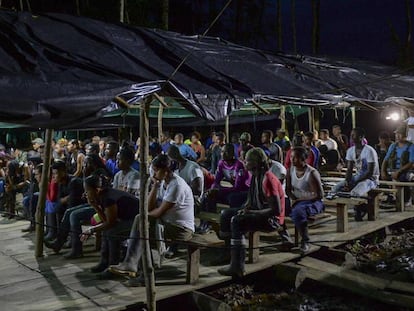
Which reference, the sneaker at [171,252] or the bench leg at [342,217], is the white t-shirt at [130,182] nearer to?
the sneaker at [171,252]

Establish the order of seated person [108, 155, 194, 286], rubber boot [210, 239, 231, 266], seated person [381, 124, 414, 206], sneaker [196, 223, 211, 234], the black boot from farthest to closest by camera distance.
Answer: seated person [381, 124, 414, 206] < sneaker [196, 223, 211, 234] < rubber boot [210, 239, 231, 266] < the black boot < seated person [108, 155, 194, 286]

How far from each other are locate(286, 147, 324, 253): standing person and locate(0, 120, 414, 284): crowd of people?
0.05 ft

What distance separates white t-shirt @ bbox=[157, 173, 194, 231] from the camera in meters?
5.52

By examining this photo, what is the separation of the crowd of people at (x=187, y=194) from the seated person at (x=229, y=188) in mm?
17

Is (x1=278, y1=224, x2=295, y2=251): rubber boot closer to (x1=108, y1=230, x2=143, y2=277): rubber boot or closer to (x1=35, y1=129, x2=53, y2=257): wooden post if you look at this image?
(x1=108, y1=230, x2=143, y2=277): rubber boot

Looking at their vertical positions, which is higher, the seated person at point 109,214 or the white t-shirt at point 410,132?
the white t-shirt at point 410,132

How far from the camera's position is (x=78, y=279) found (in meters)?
5.58

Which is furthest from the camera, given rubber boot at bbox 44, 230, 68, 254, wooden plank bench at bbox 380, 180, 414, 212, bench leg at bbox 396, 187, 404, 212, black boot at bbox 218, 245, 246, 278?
bench leg at bbox 396, 187, 404, 212

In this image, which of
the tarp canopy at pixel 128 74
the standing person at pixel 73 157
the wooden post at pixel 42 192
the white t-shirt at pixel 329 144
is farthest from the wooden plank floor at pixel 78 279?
the white t-shirt at pixel 329 144

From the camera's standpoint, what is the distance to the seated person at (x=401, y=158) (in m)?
9.07

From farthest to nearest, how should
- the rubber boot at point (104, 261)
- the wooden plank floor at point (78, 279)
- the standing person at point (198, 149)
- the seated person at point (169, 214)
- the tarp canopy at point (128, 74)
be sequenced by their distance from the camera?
the standing person at point (198, 149)
the rubber boot at point (104, 261)
the seated person at point (169, 214)
the wooden plank floor at point (78, 279)
the tarp canopy at point (128, 74)

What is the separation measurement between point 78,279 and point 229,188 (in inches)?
128

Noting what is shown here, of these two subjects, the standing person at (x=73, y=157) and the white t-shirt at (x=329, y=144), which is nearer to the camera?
the standing person at (x=73, y=157)

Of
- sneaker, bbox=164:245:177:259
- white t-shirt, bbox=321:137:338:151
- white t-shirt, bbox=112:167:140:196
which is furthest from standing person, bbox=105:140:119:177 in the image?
white t-shirt, bbox=321:137:338:151
